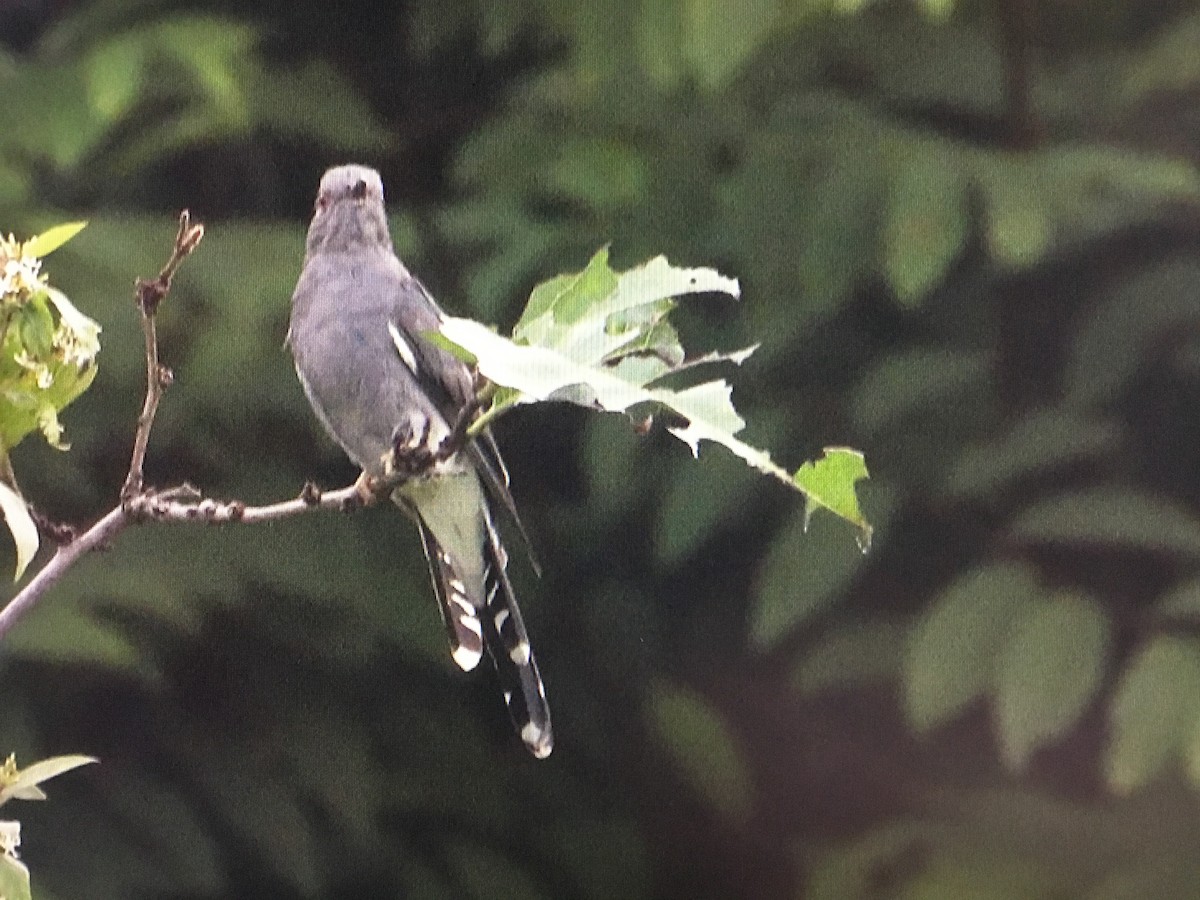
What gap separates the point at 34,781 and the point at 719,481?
12.4 inches

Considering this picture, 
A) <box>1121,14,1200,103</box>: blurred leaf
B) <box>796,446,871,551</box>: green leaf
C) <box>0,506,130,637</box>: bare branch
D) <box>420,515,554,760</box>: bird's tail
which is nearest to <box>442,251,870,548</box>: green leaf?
<box>796,446,871,551</box>: green leaf

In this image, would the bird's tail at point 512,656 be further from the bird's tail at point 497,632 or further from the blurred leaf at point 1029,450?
the blurred leaf at point 1029,450

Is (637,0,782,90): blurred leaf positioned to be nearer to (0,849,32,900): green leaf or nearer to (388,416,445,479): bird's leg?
(388,416,445,479): bird's leg

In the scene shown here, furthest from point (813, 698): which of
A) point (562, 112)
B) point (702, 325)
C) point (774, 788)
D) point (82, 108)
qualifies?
point (82, 108)

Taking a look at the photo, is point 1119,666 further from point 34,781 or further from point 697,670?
point 34,781

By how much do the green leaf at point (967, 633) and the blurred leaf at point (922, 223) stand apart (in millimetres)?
136

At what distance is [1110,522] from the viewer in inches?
23.1

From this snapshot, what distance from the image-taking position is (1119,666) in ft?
1.93

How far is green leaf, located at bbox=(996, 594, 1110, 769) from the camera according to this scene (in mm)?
583

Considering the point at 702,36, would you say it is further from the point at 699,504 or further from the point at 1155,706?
the point at 1155,706

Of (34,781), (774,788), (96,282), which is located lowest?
(774,788)

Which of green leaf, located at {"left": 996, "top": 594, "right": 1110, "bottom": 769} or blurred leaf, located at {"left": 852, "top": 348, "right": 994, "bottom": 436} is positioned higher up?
blurred leaf, located at {"left": 852, "top": 348, "right": 994, "bottom": 436}

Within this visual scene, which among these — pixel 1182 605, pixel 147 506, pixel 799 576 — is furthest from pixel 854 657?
pixel 147 506

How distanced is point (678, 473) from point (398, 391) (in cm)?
14
